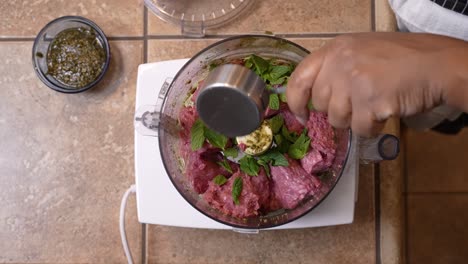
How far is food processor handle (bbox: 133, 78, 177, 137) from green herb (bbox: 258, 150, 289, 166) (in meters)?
0.11

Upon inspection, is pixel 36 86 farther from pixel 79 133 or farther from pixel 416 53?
pixel 416 53

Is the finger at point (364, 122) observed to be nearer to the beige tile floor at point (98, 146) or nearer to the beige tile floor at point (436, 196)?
the beige tile floor at point (98, 146)

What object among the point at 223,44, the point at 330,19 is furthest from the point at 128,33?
the point at 330,19

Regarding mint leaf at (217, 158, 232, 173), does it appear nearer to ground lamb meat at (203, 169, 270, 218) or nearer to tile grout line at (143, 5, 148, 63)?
ground lamb meat at (203, 169, 270, 218)

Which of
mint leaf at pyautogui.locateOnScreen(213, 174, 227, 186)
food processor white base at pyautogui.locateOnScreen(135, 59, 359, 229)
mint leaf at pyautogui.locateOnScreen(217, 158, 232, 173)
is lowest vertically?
food processor white base at pyautogui.locateOnScreen(135, 59, 359, 229)

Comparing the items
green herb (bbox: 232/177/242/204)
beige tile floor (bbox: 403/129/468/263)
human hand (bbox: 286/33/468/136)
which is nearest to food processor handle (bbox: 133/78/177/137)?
green herb (bbox: 232/177/242/204)

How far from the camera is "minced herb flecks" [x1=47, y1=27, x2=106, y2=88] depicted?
2.19ft

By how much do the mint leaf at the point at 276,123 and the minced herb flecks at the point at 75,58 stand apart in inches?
10.5

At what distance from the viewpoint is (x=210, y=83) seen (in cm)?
41

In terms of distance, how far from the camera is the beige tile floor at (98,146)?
661 mm

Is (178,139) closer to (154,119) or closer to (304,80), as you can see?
(154,119)

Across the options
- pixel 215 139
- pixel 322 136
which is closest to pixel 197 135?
pixel 215 139

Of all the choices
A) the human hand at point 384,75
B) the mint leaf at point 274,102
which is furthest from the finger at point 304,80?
the mint leaf at point 274,102

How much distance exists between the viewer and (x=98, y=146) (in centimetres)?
68
